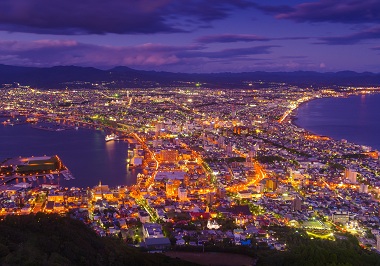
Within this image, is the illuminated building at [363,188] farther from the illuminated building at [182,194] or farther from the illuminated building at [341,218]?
the illuminated building at [182,194]

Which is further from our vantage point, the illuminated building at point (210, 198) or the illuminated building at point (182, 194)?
the illuminated building at point (182, 194)

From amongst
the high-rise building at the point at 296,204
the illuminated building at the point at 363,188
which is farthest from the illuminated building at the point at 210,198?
the illuminated building at the point at 363,188

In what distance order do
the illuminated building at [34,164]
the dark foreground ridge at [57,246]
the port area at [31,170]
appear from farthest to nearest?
the illuminated building at [34,164] < the port area at [31,170] < the dark foreground ridge at [57,246]

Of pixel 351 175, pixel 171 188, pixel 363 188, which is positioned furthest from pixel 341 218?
pixel 171 188

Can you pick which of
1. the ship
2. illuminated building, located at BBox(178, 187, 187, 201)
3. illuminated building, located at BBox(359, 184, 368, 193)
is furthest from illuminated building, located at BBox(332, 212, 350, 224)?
the ship

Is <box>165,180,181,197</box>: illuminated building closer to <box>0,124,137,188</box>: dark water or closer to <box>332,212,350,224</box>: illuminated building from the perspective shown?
<box>0,124,137,188</box>: dark water

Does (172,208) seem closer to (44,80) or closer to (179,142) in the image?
(179,142)
